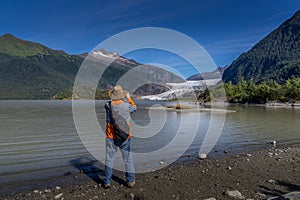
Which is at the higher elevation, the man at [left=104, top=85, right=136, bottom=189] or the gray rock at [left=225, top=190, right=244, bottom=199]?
the man at [left=104, top=85, right=136, bottom=189]

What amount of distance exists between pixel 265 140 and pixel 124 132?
17186 millimetres

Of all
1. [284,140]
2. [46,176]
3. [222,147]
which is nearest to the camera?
[46,176]

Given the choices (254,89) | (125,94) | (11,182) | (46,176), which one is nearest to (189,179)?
(125,94)

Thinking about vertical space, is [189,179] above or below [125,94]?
below

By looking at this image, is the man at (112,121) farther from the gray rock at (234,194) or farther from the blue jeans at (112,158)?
the gray rock at (234,194)

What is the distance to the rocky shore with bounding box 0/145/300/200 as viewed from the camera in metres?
8.44

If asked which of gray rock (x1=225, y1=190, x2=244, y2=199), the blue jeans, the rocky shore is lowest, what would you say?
the rocky shore

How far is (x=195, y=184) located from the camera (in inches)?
376

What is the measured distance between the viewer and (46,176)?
457 inches

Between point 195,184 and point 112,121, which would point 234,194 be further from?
point 112,121

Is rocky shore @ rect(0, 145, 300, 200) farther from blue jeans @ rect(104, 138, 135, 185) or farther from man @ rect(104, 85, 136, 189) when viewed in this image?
man @ rect(104, 85, 136, 189)

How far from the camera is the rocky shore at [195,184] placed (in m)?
8.44

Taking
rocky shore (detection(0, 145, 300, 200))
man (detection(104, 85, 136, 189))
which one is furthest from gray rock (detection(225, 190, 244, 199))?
man (detection(104, 85, 136, 189))

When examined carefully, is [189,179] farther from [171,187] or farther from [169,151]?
[169,151]
